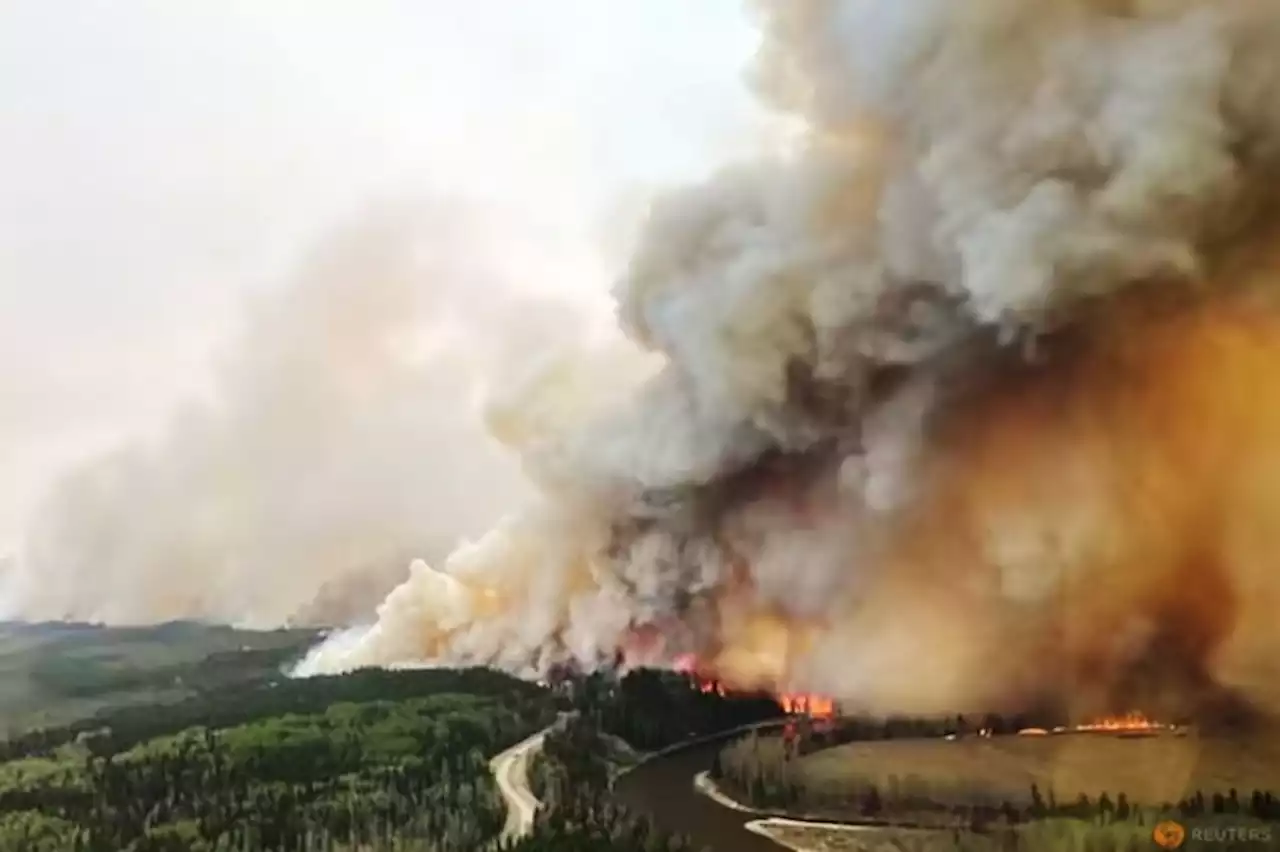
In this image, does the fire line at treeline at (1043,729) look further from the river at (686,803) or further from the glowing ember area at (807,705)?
the river at (686,803)

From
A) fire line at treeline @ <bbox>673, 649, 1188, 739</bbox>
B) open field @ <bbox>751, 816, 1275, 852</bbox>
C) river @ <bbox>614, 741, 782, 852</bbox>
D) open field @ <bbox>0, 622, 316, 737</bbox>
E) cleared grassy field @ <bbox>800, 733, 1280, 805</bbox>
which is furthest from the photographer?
fire line at treeline @ <bbox>673, 649, 1188, 739</bbox>

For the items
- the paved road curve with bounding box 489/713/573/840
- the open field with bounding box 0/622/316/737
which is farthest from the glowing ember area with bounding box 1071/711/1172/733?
the open field with bounding box 0/622/316/737

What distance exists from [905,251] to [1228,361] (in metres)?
2.77

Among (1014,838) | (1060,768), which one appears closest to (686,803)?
(1014,838)

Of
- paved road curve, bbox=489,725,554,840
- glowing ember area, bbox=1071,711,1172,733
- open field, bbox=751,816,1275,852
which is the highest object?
glowing ember area, bbox=1071,711,1172,733

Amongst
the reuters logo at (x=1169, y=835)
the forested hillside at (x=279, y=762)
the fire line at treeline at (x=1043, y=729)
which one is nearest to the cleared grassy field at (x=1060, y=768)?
the fire line at treeline at (x=1043, y=729)

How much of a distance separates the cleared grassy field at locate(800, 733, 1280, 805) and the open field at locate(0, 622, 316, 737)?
4.61 m

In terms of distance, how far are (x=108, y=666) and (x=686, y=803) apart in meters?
4.33

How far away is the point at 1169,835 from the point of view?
7609 mm

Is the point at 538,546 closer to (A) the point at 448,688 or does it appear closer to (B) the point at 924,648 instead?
(A) the point at 448,688

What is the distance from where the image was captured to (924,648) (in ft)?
38.6

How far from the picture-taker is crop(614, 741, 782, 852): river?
8325 millimetres

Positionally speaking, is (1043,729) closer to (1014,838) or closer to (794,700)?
(1014,838)

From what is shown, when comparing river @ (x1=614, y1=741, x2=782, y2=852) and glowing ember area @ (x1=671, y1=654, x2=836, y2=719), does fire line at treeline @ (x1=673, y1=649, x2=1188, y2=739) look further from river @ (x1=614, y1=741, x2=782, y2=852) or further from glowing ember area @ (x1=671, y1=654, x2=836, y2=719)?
river @ (x1=614, y1=741, x2=782, y2=852)
